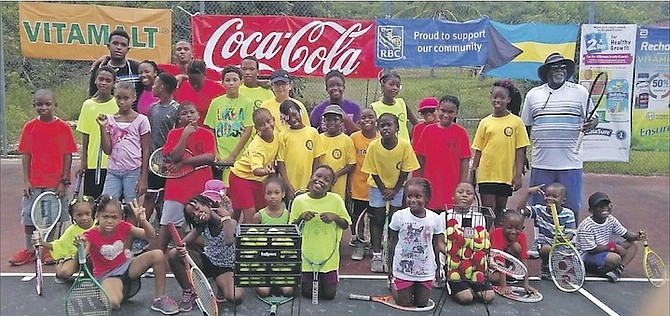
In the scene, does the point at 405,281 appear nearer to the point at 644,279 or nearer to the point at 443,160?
the point at 443,160

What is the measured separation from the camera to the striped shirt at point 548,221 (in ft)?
19.4

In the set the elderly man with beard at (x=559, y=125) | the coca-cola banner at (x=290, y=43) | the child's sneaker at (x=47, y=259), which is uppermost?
the coca-cola banner at (x=290, y=43)

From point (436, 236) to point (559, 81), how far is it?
6.79ft

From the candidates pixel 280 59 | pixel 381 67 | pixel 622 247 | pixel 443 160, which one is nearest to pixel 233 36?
pixel 280 59

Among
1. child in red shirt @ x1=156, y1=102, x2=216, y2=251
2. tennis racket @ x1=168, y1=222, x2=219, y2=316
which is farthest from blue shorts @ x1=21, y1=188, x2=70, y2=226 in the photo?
tennis racket @ x1=168, y1=222, x2=219, y2=316

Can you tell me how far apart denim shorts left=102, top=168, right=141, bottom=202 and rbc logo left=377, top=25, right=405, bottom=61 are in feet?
13.3

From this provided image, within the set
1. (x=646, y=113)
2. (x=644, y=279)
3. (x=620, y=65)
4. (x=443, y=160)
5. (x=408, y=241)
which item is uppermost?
(x=620, y=65)

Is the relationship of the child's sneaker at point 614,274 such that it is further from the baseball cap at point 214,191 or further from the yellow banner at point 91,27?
the yellow banner at point 91,27

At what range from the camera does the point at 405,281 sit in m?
5.19

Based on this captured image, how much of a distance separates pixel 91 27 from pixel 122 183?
4.02 meters

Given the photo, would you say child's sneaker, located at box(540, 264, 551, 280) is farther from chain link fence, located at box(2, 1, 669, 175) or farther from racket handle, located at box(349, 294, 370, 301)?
chain link fence, located at box(2, 1, 669, 175)

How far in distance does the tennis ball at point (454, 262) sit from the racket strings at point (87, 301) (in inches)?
102

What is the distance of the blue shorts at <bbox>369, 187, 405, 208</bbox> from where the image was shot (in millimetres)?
5914

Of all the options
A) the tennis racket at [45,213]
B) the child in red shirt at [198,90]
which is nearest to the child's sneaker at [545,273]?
the child in red shirt at [198,90]
